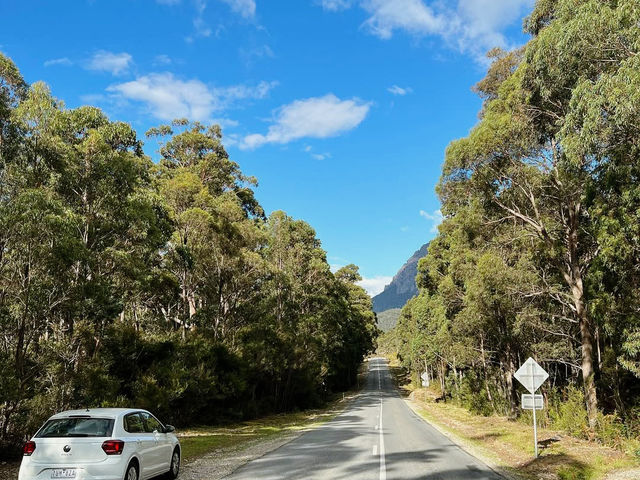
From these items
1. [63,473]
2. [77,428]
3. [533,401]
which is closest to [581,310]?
[533,401]

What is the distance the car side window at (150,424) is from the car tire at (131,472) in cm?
97

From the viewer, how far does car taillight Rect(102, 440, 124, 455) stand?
7.32 metres

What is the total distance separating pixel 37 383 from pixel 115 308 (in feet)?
11.1

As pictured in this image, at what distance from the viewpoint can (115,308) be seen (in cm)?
1656

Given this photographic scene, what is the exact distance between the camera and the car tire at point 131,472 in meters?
7.49

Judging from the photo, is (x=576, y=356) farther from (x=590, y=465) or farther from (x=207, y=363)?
(x=207, y=363)

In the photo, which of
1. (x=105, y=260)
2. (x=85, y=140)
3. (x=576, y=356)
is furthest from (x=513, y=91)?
(x=105, y=260)

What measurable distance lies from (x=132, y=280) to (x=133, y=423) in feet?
38.6

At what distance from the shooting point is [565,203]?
17.6 metres

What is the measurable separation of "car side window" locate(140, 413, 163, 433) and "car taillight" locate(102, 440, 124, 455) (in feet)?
→ 4.37

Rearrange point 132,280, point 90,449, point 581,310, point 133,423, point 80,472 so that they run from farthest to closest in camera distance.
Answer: point 132,280 → point 581,310 → point 133,423 → point 90,449 → point 80,472

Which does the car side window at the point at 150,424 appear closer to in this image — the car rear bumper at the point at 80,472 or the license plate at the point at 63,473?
the car rear bumper at the point at 80,472

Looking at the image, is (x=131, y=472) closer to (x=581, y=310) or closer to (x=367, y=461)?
(x=367, y=461)

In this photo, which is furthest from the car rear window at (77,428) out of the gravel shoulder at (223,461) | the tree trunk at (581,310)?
the tree trunk at (581,310)
